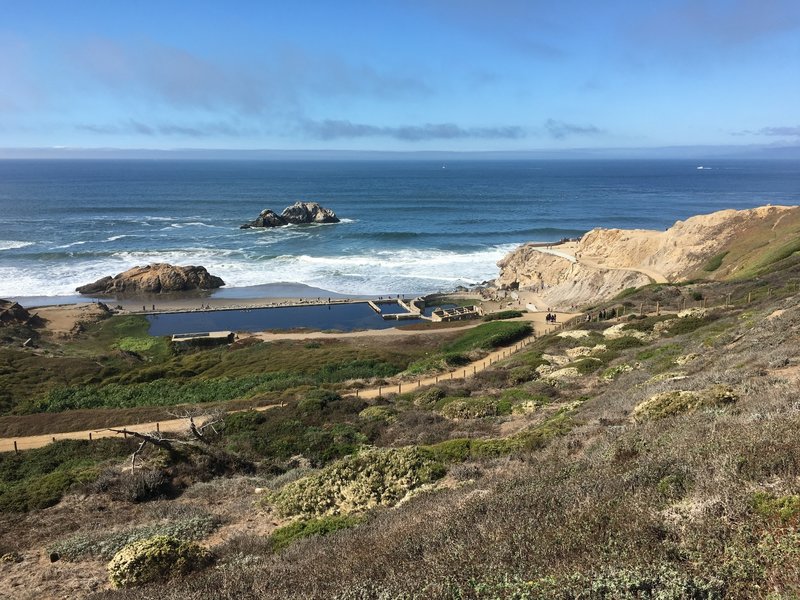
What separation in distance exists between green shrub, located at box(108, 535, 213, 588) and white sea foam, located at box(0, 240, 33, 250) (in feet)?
264

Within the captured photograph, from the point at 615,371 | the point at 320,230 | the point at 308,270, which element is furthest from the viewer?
the point at 320,230

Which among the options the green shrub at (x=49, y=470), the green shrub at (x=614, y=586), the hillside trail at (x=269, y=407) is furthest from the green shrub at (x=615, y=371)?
the green shrub at (x=49, y=470)

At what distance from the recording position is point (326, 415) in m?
18.3

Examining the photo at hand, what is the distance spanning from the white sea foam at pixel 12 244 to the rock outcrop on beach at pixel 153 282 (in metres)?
24.3

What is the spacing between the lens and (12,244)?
7531cm

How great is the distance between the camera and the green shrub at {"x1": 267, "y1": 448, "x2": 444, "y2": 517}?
10.3 metres

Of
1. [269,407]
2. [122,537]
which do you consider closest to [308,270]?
[269,407]

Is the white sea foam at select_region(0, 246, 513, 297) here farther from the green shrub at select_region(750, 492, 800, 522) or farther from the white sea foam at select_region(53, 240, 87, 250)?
the green shrub at select_region(750, 492, 800, 522)

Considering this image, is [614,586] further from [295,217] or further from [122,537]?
[295,217]

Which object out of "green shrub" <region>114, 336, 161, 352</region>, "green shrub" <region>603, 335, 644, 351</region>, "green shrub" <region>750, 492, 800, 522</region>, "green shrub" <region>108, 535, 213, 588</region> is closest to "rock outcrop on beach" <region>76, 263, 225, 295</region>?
"green shrub" <region>114, 336, 161, 352</region>

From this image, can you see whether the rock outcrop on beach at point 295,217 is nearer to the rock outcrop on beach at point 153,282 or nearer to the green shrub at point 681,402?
the rock outcrop on beach at point 153,282

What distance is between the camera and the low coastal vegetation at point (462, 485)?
5.09 meters

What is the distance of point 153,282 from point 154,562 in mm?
54704

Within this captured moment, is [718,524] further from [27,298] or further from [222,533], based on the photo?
[27,298]
